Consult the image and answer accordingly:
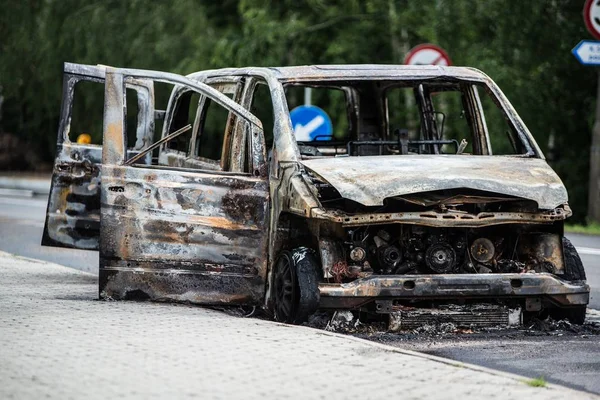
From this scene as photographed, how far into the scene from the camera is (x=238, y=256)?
10.5 m

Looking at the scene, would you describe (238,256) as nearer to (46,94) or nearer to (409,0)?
(409,0)

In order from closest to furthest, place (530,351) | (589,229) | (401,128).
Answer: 1. (530,351)
2. (401,128)
3. (589,229)

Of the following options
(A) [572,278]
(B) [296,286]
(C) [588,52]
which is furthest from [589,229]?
(B) [296,286]

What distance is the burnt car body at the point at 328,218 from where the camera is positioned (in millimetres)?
9734

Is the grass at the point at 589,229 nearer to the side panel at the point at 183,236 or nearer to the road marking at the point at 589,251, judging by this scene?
the road marking at the point at 589,251

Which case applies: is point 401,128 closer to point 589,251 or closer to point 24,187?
point 589,251

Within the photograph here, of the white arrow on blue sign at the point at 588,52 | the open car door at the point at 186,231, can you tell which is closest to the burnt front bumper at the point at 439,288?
the open car door at the point at 186,231

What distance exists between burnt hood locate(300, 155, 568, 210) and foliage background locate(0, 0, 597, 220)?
1458 centimetres

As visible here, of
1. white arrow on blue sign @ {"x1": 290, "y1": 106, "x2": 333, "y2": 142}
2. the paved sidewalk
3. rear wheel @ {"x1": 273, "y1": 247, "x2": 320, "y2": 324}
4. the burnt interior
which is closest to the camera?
the paved sidewalk

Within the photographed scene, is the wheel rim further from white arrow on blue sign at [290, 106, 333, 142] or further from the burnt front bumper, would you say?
white arrow on blue sign at [290, 106, 333, 142]

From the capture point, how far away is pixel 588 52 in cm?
1977

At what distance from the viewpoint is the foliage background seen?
25.2 m

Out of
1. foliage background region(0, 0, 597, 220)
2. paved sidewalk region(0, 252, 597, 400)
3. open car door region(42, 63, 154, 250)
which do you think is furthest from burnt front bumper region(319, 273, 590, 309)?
foliage background region(0, 0, 597, 220)

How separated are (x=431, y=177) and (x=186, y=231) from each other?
1.90 meters
